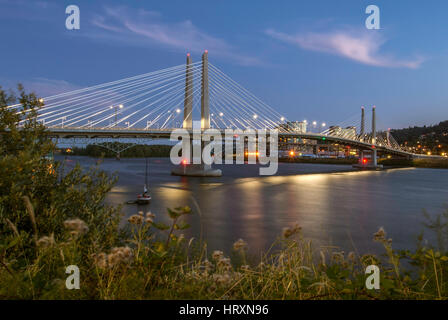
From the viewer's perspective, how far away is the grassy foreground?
2441 millimetres

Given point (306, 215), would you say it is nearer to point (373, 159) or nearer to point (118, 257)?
point (118, 257)

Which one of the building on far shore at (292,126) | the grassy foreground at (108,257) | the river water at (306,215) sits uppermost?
the building on far shore at (292,126)

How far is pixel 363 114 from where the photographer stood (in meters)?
92.8

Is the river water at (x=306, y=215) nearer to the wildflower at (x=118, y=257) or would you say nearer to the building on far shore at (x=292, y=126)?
the wildflower at (x=118, y=257)

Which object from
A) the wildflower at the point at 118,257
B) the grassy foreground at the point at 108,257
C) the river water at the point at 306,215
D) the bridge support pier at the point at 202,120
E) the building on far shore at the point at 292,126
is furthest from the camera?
the building on far shore at the point at 292,126

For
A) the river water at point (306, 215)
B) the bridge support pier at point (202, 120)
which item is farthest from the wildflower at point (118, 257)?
the bridge support pier at point (202, 120)

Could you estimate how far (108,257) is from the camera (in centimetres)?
237

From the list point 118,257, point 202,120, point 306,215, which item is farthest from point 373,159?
point 118,257

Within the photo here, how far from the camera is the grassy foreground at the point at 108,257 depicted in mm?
2441

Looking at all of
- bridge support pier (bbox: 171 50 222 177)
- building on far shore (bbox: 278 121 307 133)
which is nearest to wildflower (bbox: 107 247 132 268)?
bridge support pier (bbox: 171 50 222 177)
